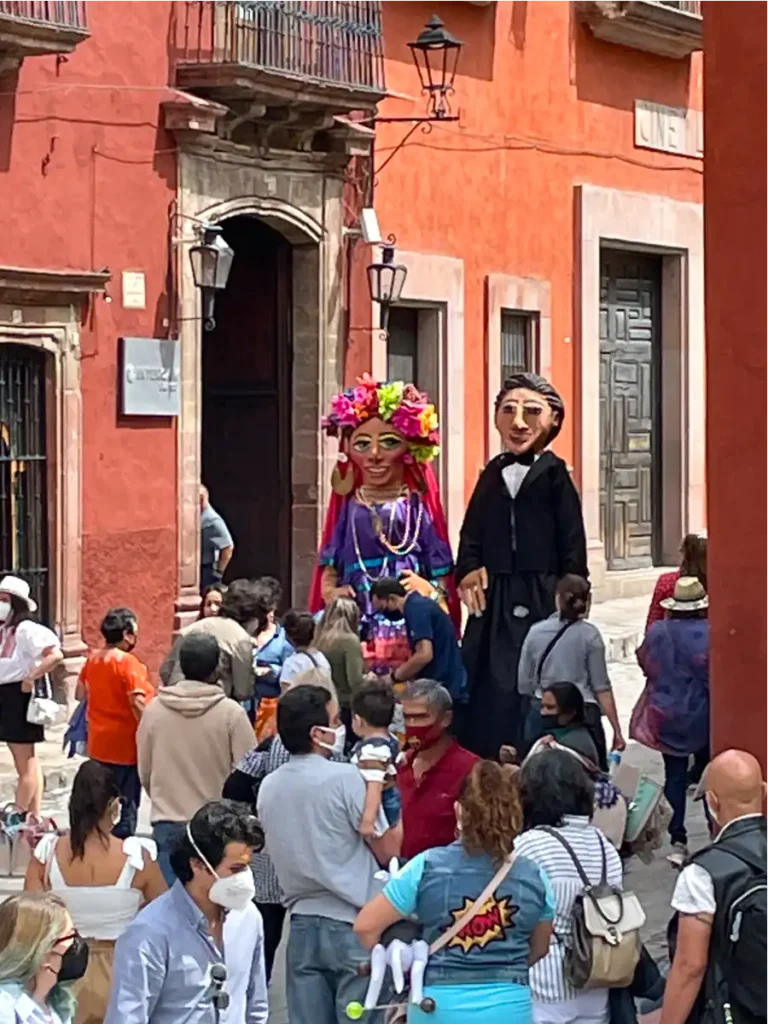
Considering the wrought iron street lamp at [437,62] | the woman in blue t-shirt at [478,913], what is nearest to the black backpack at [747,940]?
the woman in blue t-shirt at [478,913]

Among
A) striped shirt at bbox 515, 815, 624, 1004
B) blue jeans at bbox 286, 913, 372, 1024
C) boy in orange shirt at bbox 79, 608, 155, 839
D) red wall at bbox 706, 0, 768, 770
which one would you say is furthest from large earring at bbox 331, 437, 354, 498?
striped shirt at bbox 515, 815, 624, 1004

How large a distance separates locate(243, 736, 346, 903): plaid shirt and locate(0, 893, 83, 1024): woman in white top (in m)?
2.29

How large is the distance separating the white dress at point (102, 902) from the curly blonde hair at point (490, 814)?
3.55 ft

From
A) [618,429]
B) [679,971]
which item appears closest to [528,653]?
[679,971]

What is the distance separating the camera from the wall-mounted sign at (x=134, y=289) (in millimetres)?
15125

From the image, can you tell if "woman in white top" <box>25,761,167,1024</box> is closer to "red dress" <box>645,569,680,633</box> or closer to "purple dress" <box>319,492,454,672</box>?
"purple dress" <box>319,492,454,672</box>

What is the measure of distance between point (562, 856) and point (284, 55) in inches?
437

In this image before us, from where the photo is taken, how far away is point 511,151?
749 inches

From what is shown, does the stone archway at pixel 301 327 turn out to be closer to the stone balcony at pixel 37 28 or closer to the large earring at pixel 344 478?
the stone balcony at pixel 37 28

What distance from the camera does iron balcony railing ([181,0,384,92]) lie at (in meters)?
15.5

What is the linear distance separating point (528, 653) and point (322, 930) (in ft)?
10.3

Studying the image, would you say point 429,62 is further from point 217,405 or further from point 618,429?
point 618,429

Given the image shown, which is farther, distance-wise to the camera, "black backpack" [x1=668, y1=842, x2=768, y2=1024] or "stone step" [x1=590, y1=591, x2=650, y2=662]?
"stone step" [x1=590, y1=591, x2=650, y2=662]

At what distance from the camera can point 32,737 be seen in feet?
35.8
